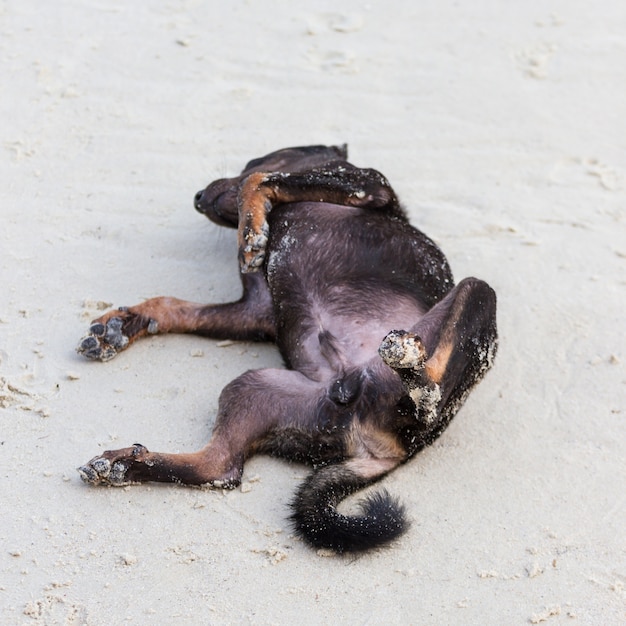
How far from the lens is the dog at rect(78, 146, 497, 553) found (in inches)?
151

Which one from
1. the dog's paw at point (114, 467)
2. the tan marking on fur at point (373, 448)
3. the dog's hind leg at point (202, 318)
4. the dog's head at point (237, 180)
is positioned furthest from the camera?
the dog's head at point (237, 180)

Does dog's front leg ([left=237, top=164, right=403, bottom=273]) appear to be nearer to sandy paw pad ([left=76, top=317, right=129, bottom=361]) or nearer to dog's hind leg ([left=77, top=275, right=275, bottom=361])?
dog's hind leg ([left=77, top=275, right=275, bottom=361])

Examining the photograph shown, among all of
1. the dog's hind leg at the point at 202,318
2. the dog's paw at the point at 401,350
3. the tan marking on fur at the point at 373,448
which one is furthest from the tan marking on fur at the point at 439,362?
the dog's hind leg at the point at 202,318

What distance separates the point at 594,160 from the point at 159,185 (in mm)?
2749

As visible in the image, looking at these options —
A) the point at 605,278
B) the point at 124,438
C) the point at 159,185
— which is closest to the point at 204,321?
the point at 124,438

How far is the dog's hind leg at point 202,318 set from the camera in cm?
473

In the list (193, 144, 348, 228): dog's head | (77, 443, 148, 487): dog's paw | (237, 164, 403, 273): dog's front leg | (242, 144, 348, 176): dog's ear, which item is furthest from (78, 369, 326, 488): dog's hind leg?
(242, 144, 348, 176): dog's ear

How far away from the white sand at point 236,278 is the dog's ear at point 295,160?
51 cm

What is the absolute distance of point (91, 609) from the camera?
331 cm

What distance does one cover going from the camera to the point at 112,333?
4.61 metres

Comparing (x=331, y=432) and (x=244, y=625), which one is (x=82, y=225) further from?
(x=244, y=625)

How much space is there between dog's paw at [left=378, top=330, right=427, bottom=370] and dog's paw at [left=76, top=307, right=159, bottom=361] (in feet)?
4.90

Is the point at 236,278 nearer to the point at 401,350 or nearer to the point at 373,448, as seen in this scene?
the point at 373,448

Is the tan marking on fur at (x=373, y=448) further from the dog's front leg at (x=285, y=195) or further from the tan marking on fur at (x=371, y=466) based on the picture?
the dog's front leg at (x=285, y=195)
